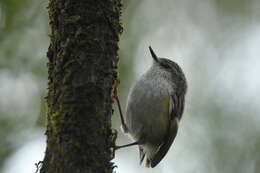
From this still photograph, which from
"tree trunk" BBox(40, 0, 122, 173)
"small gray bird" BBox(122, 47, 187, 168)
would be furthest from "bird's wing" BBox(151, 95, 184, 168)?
"tree trunk" BBox(40, 0, 122, 173)

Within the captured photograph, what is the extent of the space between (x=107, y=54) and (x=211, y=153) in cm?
562

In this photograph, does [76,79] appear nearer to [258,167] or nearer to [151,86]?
[151,86]

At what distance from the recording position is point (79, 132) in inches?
141

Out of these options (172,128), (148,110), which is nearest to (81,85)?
(148,110)

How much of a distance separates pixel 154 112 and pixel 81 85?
1884 mm

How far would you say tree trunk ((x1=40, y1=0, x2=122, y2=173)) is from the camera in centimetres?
355

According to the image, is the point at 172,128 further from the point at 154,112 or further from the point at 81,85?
the point at 81,85

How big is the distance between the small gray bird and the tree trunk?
56.8 inches

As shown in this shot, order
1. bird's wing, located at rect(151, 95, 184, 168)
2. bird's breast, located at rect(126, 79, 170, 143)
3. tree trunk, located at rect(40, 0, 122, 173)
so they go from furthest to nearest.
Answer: bird's wing, located at rect(151, 95, 184, 168)
bird's breast, located at rect(126, 79, 170, 143)
tree trunk, located at rect(40, 0, 122, 173)

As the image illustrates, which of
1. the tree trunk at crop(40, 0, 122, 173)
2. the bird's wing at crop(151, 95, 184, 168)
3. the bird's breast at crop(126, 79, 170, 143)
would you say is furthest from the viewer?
the bird's wing at crop(151, 95, 184, 168)

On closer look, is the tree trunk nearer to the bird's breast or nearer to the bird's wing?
the bird's breast

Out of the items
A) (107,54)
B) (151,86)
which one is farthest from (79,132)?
(151,86)

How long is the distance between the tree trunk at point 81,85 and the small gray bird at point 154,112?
144 centimetres

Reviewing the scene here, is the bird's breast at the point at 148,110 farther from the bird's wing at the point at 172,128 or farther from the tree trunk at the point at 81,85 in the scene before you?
the tree trunk at the point at 81,85
